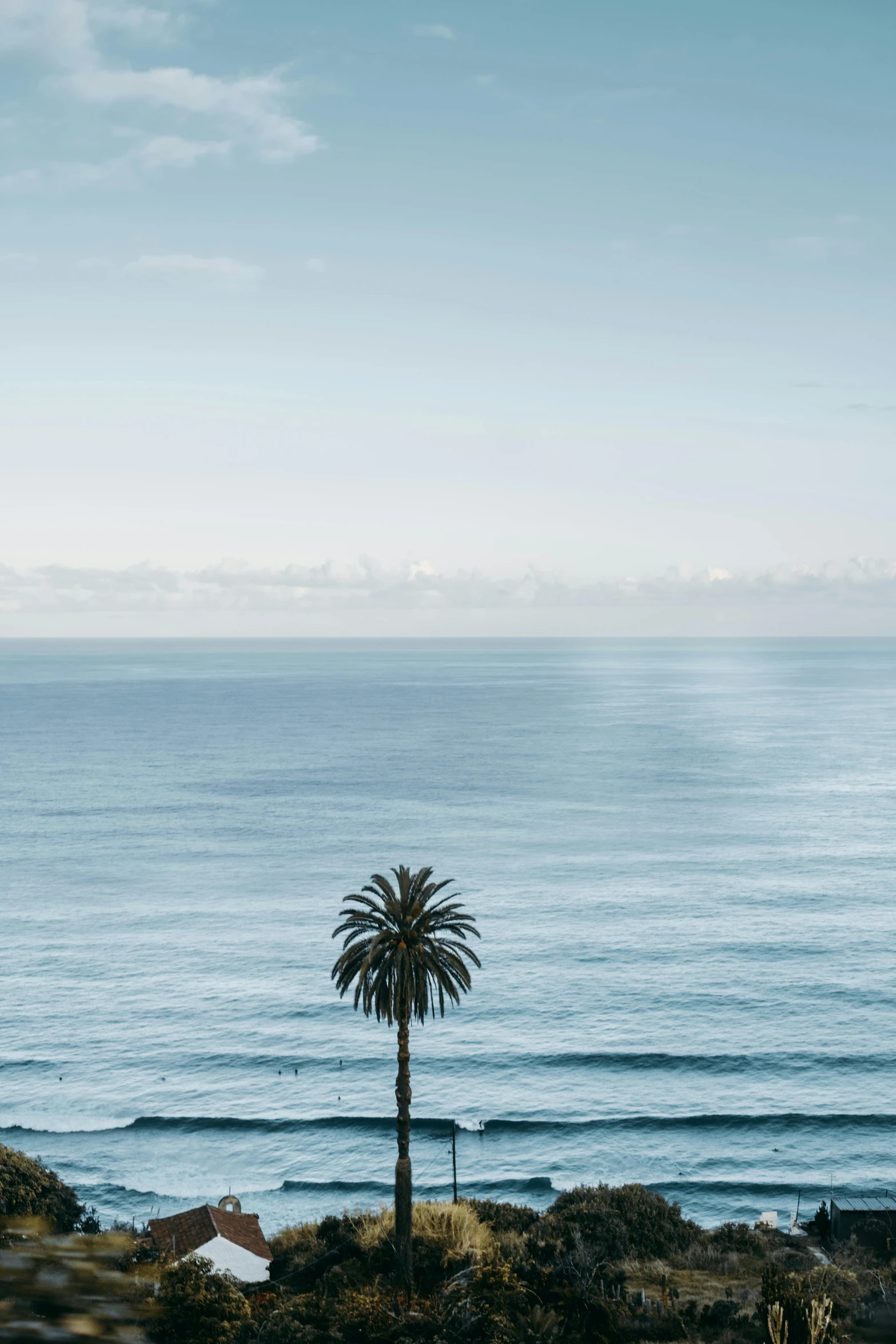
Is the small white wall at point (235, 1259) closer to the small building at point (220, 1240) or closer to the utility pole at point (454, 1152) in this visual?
the small building at point (220, 1240)

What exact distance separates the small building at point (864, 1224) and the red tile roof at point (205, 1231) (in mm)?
21156

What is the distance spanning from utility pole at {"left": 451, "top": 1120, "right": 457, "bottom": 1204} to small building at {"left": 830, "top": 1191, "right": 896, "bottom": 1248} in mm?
14600

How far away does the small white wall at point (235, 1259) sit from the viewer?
36625 mm

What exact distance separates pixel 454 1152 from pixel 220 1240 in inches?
497

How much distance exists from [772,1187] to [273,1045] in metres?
29.2

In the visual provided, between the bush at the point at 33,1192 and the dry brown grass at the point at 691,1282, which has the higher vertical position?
the bush at the point at 33,1192

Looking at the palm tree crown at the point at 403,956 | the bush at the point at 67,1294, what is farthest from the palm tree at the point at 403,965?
the bush at the point at 67,1294

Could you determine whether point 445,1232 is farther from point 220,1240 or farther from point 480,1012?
point 480,1012

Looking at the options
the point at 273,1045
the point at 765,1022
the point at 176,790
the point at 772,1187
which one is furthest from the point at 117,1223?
the point at 176,790

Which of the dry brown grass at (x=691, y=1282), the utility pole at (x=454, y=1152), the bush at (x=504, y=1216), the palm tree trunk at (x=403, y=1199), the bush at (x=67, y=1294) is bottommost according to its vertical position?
the utility pole at (x=454, y=1152)

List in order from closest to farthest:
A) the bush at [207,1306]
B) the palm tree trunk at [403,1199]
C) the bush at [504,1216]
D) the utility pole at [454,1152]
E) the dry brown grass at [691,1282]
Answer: the bush at [207,1306] < the dry brown grass at [691,1282] < the palm tree trunk at [403,1199] < the bush at [504,1216] < the utility pole at [454,1152]

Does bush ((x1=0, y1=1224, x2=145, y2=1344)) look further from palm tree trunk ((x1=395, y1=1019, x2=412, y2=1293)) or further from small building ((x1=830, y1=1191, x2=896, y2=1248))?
small building ((x1=830, y1=1191, x2=896, y2=1248))

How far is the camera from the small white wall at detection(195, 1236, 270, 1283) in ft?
120

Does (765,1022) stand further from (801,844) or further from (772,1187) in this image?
(801,844)
